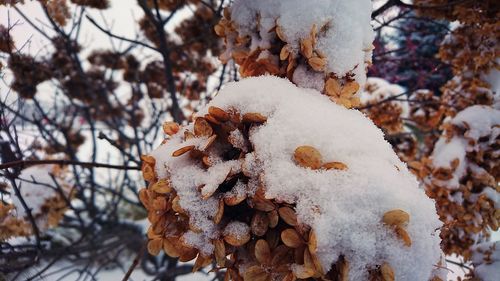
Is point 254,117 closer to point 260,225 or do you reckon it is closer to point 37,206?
point 260,225

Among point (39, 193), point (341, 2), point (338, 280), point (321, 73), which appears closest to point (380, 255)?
point (338, 280)

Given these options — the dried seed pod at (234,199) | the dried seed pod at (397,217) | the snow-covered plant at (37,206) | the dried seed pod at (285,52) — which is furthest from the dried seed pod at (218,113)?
the snow-covered plant at (37,206)

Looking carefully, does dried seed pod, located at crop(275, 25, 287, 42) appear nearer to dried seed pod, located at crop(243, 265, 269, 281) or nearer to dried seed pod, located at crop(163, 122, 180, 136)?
dried seed pod, located at crop(163, 122, 180, 136)

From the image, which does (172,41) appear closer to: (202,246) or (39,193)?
(39,193)

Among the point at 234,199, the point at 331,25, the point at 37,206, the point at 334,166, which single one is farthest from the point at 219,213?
the point at 37,206


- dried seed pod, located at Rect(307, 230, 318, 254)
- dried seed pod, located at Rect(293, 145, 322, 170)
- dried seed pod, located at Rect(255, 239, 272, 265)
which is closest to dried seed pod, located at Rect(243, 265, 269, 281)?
dried seed pod, located at Rect(255, 239, 272, 265)
